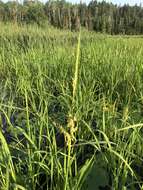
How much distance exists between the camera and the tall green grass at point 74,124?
1.53 metres

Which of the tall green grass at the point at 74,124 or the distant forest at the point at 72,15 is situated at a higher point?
the distant forest at the point at 72,15

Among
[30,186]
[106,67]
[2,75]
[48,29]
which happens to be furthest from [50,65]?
[48,29]

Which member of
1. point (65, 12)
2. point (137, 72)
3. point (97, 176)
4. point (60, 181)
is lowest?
Result: point (97, 176)

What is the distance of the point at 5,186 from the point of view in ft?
4.66

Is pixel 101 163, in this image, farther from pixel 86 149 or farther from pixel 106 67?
pixel 106 67

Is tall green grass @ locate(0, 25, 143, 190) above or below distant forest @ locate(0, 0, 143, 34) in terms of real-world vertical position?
below

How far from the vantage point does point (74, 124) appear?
1318mm

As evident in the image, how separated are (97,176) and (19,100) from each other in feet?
4.69

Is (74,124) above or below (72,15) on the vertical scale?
Answer: below

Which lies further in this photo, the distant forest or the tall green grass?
the distant forest

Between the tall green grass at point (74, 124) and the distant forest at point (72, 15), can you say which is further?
the distant forest at point (72, 15)

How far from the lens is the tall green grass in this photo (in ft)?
5.01

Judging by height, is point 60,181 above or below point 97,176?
above

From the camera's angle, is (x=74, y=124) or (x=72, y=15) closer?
(x=74, y=124)
